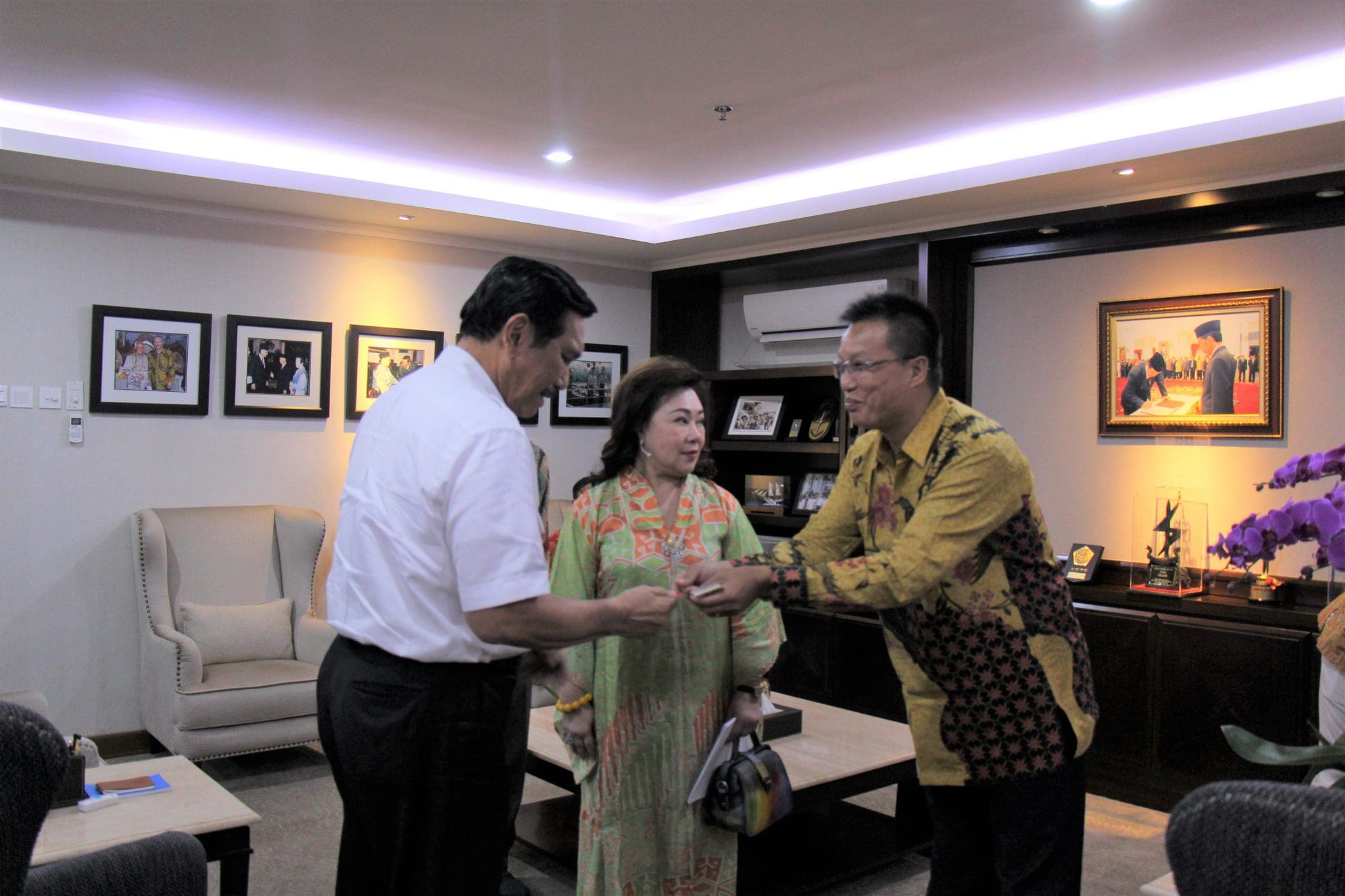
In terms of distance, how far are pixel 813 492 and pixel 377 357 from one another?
96.7 inches

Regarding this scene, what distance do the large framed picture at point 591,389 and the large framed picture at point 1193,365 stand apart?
9.16 feet

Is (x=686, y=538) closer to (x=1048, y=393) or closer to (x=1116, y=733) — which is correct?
(x=1116, y=733)

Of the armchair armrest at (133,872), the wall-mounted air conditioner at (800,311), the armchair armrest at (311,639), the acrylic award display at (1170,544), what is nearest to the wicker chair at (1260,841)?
the armchair armrest at (133,872)

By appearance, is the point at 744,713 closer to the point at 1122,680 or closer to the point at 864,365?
the point at 864,365

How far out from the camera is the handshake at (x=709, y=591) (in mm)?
1810

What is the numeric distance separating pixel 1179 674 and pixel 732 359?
3302mm

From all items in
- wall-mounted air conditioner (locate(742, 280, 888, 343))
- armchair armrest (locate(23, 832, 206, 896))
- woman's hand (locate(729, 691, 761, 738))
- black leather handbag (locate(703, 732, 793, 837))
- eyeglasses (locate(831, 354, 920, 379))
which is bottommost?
black leather handbag (locate(703, 732, 793, 837))

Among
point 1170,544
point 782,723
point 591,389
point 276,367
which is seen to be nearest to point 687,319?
point 591,389

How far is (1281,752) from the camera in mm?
1237

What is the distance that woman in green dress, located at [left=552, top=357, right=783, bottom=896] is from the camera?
7.86 feet

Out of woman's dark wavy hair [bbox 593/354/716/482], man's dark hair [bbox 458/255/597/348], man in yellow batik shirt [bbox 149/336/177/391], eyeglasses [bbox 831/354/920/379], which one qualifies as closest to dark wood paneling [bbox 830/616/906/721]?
woman's dark wavy hair [bbox 593/354/716/482]

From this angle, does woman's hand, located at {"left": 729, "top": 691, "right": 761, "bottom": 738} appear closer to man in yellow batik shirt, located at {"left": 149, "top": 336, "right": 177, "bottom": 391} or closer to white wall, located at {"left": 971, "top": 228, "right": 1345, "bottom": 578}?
white wall, located at {"left": 971, "top": 228, "right": 1345, "bottom": 578}

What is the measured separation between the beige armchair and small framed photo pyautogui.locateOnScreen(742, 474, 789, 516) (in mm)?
2391

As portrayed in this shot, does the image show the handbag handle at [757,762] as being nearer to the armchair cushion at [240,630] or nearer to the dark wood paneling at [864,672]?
the dark wood paneling at [864,672]
